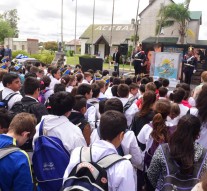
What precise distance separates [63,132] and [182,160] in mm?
1108

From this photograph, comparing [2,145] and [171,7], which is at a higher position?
[171,7]

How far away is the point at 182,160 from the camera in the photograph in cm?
209

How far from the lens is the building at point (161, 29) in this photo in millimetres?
36906

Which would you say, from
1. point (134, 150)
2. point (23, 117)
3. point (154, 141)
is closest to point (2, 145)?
point (23, 117)

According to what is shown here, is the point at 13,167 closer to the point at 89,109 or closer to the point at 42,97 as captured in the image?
the point at 89,109

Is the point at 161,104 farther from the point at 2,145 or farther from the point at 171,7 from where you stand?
the point at 171,7

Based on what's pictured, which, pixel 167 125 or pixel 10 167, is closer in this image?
pixel 10 167

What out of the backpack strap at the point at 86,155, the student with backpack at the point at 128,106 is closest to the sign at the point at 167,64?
the student with backpack at the point at 128,106

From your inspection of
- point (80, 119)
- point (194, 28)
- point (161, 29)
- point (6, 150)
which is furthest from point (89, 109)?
point (194, 28)

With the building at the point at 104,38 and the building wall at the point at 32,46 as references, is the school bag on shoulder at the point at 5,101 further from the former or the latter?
the building at the point at 104,38

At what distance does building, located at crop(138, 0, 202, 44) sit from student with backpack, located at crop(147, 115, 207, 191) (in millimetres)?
34892

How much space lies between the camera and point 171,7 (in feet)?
102

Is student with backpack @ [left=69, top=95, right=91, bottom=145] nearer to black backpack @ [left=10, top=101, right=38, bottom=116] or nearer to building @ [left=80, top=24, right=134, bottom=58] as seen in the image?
black backpack @ [left=10, top=101, right=38, bottom=116]

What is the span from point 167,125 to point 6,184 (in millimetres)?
1929
